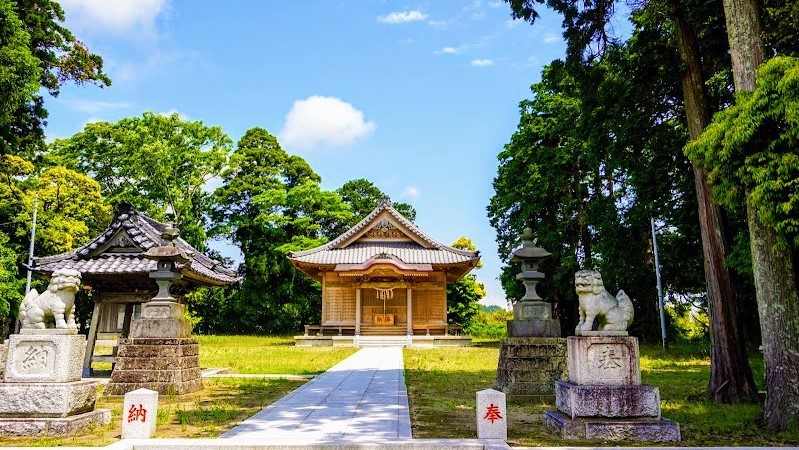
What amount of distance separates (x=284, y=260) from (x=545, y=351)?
26.3 meters

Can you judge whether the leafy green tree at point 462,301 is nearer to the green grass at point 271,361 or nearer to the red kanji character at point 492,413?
the green grass at point 271,361

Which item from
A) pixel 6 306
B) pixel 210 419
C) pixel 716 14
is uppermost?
pixel 716 14

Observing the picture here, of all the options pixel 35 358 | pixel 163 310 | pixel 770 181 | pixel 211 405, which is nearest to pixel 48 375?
pixel 35 358

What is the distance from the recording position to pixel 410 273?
82.2 ft

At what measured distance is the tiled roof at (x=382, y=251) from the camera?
26938 mm

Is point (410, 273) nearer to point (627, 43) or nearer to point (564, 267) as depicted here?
point (564, 267)

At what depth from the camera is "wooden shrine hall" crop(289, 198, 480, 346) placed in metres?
24.9

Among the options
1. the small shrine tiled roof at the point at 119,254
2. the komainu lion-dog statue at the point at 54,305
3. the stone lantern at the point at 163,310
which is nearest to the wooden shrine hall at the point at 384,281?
the small shrine tiled roof at the point at 119,254

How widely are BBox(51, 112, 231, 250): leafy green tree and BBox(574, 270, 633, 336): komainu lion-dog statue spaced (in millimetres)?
30612

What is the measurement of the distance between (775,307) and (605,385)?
2428 millimetres

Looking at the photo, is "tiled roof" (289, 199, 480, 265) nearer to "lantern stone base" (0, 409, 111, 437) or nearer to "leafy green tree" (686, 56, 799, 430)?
"leafy green tree" (686, 56, 799, 430)

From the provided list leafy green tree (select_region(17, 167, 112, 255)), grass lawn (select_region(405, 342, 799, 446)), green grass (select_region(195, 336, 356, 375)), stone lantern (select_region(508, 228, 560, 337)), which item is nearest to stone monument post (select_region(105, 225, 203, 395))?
green grass (select_region(195, 336, 356, 375))

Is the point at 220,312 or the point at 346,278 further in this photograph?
the point at 220,312

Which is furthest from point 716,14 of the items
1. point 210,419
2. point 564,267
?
point 564,267
